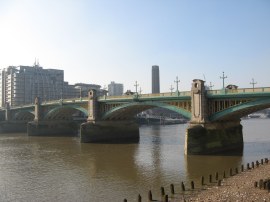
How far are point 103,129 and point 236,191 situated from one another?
1789 inches

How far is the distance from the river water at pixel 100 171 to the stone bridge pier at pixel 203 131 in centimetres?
199

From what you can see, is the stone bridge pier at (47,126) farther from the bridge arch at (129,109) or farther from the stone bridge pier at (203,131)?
the stone bridge pier at (203,131)

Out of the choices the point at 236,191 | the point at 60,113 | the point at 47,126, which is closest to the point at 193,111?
the point at 236,191

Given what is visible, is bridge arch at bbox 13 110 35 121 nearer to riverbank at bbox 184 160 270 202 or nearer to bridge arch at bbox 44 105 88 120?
bridge arch at bbox 44 105 88 120

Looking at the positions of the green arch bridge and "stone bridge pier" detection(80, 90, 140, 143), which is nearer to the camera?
the green arch bridge

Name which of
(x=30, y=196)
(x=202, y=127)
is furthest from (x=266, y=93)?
(x=30, y=196)

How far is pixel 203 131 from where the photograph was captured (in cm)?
4375

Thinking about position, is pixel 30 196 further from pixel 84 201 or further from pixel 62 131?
pixel 62 131

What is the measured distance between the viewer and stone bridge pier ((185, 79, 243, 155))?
43.5 meters

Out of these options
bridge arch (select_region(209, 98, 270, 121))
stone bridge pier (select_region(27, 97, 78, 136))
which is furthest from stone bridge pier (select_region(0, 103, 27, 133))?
bridge arch (select_region(209, 98, 270, 121))

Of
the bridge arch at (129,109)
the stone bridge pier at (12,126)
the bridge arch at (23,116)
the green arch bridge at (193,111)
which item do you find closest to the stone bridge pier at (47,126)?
the green arch bridge at (193,111)

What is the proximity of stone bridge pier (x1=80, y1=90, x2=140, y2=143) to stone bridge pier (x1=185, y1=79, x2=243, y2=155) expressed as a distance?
2316 cm

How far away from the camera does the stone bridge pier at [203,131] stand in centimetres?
4347

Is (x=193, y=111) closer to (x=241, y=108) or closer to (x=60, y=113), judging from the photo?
(x=241, y=108)
